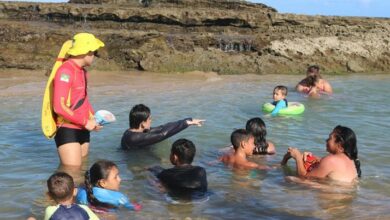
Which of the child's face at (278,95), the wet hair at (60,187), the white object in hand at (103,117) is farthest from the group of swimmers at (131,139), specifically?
the child's face at (278,95)

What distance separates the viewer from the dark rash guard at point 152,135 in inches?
286

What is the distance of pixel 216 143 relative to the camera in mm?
8922

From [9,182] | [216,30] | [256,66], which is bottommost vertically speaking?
[9,182]

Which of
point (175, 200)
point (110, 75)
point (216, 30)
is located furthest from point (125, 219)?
point (216, 30)

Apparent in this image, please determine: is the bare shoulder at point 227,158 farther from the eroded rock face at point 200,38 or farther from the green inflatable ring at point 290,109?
the eroded rock face at point 200,38

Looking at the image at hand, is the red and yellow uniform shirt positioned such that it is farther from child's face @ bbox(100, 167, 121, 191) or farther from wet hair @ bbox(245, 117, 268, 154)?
wet hair @ bbox(245, 117, 268, 154)

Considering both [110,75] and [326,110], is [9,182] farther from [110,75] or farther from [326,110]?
[110,75]

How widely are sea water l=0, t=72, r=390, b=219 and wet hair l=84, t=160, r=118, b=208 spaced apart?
0.28 meters

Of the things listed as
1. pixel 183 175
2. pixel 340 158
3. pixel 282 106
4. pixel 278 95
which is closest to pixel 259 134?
pixel 340 158

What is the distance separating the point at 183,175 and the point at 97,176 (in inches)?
43.4

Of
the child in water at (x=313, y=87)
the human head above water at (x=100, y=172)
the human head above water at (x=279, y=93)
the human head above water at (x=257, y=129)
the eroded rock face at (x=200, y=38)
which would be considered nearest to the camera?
the human head above water at (x=100, y=172)

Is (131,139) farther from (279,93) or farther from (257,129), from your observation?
(279,93)

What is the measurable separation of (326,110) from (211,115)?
2.61m

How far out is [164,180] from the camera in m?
6.27
